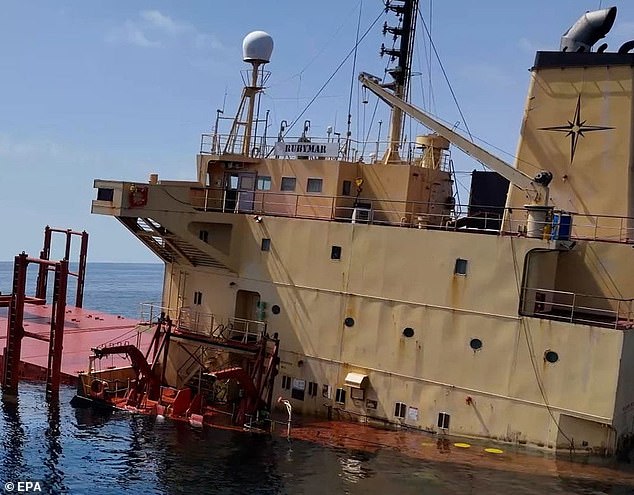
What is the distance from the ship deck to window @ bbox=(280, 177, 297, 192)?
7067mm

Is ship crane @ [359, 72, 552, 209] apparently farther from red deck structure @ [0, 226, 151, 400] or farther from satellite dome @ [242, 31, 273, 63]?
red deck structure @ [0, 226, 151, 400]

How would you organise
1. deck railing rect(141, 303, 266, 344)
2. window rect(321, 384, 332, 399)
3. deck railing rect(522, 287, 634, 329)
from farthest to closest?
deck railing rect(141, 303, 266, 344)
window rect(321, 384, 332, 399)
deck railing rect(522, 287, 634, 329)

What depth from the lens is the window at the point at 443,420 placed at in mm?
19847

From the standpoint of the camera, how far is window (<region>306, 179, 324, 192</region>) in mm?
23734

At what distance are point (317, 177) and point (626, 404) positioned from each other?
38.5ft

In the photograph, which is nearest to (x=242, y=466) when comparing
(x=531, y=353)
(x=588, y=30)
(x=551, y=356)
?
(x=531, y=353)

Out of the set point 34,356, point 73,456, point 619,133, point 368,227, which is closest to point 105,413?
point 73,456

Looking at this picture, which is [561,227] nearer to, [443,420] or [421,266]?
[421,266]

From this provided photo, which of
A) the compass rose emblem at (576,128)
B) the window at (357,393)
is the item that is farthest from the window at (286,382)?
the compass rose emblem at (576,128)

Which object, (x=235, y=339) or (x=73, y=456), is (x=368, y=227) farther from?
(x=73, y=456)

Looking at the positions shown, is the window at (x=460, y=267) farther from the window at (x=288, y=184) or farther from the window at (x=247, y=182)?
the window at (x=247, y=182)

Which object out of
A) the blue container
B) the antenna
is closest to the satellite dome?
the antenna

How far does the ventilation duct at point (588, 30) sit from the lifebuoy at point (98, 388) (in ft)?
59.8

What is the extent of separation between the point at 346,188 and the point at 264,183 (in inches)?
120
